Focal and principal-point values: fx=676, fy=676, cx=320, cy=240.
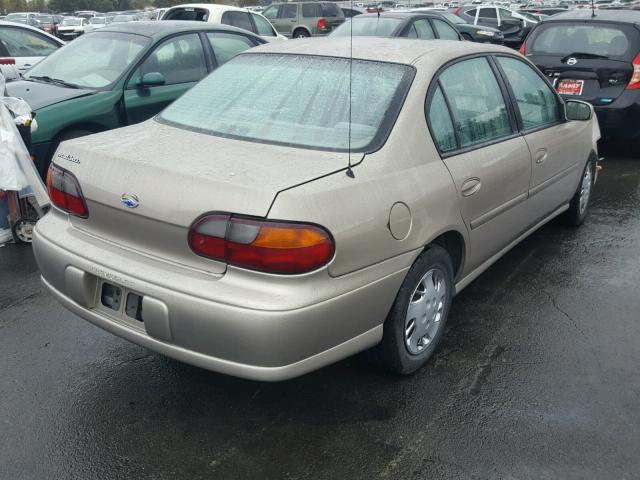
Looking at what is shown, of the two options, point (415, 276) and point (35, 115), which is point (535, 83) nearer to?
point (415, 276)

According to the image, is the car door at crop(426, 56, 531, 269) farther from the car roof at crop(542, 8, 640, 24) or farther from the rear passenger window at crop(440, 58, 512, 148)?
the car roof at crop(542, 8, 640, 24)

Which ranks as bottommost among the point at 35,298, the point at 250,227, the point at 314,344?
the point at 35,298

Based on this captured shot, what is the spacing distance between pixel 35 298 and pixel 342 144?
2.40 metres

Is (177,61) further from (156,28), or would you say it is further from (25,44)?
(25,44)

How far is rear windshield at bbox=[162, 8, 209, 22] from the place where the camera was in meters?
12.0

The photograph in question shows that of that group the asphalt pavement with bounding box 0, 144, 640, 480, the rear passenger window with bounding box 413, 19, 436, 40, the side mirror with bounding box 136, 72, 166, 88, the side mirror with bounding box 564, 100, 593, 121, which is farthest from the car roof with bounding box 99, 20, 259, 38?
the rear passenger window with bounding box 413, 19, 436, 40

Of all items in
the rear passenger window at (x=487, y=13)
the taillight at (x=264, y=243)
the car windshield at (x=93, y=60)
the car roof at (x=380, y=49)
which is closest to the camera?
the taillight at (x=264, y=243)

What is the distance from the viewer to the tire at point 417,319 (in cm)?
308

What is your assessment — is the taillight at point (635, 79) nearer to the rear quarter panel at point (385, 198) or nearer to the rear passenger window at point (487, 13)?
the rear quarter panel at point (385, 198)

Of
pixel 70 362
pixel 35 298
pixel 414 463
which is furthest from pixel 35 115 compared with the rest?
pixel 414 463

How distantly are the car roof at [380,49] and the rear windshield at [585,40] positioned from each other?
4259 mm

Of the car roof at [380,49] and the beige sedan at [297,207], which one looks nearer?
the beige sedan at [297,207]

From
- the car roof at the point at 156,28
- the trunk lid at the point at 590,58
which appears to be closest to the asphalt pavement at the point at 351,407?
the car roof at the point at 156,28

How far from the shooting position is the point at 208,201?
8.52 feet
